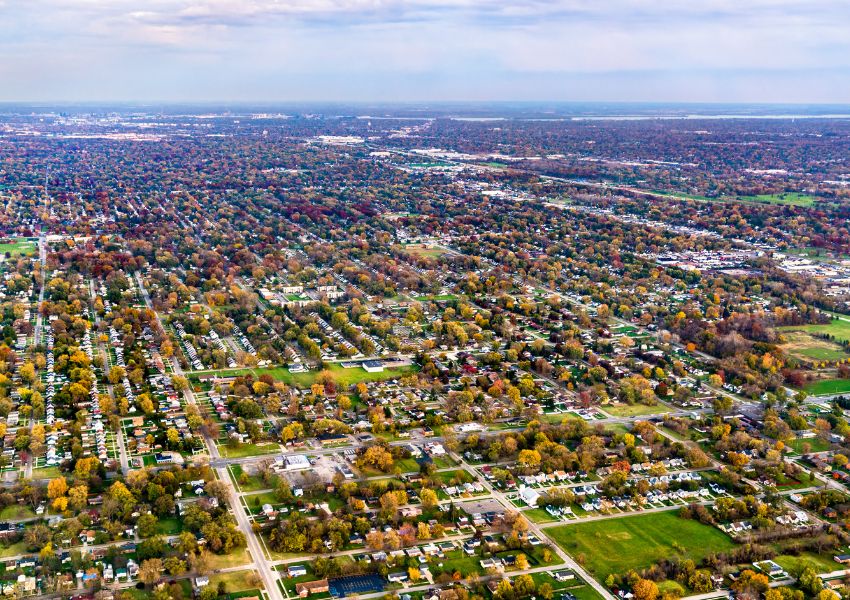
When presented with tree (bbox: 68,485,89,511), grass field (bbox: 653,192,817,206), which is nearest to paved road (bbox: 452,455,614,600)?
tree (bbox: 68,485,89,511)

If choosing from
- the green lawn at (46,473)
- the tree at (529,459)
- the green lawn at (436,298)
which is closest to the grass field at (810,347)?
the green lawn at (436,298)

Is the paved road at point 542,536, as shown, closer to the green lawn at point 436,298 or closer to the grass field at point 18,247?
the green lawn at point 436,298

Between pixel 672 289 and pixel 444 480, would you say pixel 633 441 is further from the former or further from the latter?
pixel 672 289

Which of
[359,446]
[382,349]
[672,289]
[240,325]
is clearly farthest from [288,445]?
[672,289]

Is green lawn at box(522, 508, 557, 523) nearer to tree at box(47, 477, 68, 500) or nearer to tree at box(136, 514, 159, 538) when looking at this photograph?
tree at box(136, 514, 159, 538)

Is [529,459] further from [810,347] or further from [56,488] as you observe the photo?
[810,347]
